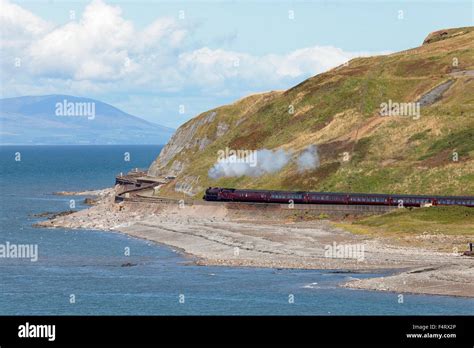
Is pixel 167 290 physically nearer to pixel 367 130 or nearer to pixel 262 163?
pixel 262 163

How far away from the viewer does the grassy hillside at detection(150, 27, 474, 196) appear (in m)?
135

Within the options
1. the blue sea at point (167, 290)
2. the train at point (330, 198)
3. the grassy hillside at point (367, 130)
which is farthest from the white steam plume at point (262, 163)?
the blue sea at point (167, 290)

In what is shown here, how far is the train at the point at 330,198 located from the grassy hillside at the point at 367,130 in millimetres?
8826

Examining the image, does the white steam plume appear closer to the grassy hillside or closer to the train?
the grassy hillside

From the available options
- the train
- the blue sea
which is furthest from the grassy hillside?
the blue sea

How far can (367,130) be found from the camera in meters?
154

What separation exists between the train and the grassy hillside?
29.0 ft

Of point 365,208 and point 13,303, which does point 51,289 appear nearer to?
point 13,303

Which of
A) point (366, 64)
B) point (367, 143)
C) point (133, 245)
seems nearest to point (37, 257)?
point (133, 245)

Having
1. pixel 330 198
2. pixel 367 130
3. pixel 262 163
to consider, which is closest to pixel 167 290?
pixel 330 198

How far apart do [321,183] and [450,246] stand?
46.1 m

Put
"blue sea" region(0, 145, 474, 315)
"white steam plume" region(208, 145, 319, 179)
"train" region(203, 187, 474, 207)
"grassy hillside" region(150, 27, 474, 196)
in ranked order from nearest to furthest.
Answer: "blue sea" region(0, 145, 474, 315), "train" region(203, 187, 474, 207), "grassy hillside" region(150, 27, 474, 196), "white steam plume" region(208, 145, 319, 179)

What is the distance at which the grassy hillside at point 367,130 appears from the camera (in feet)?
443
